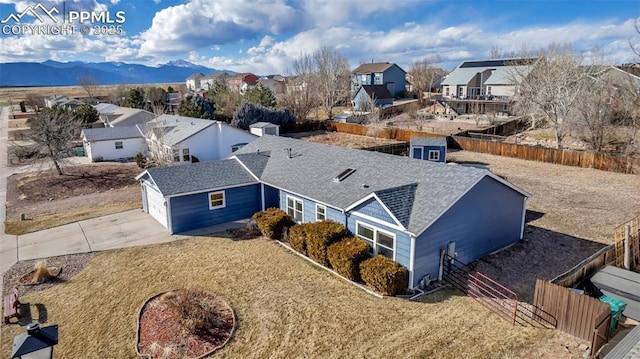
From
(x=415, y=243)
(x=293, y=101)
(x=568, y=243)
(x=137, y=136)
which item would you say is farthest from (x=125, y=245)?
(x=293, y=101)

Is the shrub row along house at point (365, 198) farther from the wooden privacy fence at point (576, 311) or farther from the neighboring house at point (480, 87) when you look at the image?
the neighboring house at point (480, 87)

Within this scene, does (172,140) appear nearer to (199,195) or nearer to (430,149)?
(199,195)

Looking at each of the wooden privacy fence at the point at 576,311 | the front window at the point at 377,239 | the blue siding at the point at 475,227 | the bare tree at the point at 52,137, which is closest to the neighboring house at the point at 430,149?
the blue siding at the point at 475,227

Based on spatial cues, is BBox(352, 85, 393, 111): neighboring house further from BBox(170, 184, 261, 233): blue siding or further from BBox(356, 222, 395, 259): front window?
BBox(356, 222, 395, 259): front window

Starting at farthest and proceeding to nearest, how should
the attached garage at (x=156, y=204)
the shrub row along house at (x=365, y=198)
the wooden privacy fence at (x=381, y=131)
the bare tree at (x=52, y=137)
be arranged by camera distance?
the wooden privacy fence at (x=381, y=131) → the bare tree at (x=52, y=137) → the attached garage at (x=156, y=204) → the shrub row along house at (x=365, y=198)

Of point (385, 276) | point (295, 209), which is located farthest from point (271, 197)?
point (385, 276)
